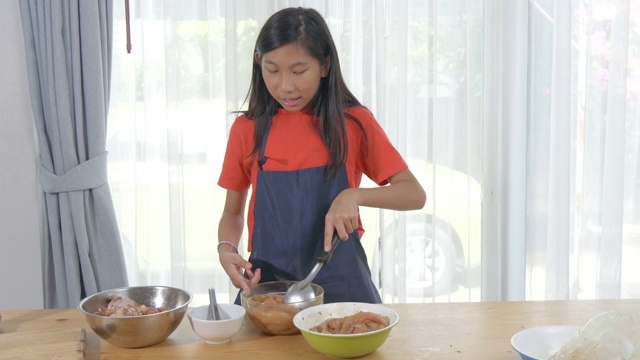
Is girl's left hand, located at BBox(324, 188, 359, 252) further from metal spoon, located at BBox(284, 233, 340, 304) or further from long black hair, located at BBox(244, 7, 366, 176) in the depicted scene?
long black hair, located at BBox(244, 7, 366, 176)

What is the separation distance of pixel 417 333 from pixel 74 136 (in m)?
1.97

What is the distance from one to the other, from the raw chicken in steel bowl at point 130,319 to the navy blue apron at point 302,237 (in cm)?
37

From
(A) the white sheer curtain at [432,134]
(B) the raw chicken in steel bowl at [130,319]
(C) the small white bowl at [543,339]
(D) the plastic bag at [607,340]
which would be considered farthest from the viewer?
(A) the white sheer curtain at [432,134]

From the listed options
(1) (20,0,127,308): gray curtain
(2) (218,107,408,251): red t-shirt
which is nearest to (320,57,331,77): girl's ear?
(2) (218,107,408,251): red t-shirt

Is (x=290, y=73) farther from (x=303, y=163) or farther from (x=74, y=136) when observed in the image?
(x=74, y=136)

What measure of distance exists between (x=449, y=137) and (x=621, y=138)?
75 cm

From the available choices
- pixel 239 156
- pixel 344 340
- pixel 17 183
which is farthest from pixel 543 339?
A: pixel 17 183

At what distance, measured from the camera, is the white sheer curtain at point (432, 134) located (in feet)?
10.7

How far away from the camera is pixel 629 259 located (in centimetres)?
344

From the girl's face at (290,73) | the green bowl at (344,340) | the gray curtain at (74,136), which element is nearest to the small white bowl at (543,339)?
the green bowl at (344,340)

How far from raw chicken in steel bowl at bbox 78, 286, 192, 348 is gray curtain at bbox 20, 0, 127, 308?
1432mm

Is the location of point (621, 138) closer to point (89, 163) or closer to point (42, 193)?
point (89, 163)

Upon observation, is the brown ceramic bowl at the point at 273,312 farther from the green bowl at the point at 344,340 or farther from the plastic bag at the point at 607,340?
the plastic bag at the point at 607,340

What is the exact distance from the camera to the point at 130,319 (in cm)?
168
